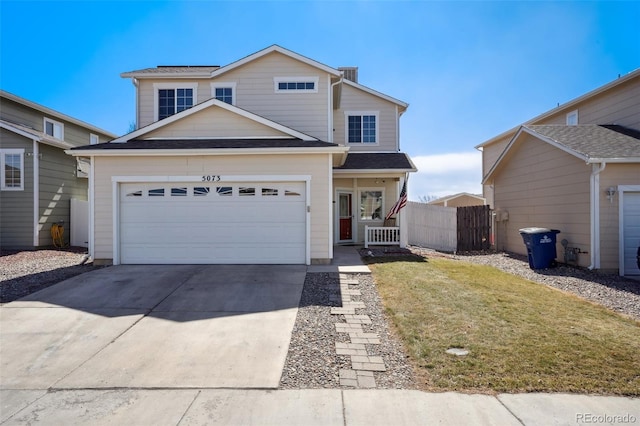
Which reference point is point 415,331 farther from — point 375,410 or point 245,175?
point 245,175

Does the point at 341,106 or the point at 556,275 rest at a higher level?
the point at 341,106

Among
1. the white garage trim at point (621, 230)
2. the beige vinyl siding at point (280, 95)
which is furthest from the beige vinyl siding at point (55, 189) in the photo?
the white garage trim at point (621, 230)

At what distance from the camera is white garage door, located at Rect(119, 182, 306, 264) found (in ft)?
32.0

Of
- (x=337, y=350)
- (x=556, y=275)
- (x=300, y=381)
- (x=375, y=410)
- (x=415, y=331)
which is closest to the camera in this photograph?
(x=375, y=410)

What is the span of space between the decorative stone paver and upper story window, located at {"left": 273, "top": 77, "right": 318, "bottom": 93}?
8389 mm

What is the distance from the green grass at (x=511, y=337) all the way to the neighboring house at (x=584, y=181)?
10.8 ft

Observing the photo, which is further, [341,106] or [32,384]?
[341,106]

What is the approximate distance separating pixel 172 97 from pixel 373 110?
27.0ft

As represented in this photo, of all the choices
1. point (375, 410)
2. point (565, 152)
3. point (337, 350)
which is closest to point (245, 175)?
point (337, 350)

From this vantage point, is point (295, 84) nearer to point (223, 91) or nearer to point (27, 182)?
point (223, 91)

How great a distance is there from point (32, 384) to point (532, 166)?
45.7 feet

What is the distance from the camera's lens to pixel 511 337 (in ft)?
16.0

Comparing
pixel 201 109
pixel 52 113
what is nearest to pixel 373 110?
pixel 201 109

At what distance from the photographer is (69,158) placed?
16094mm
